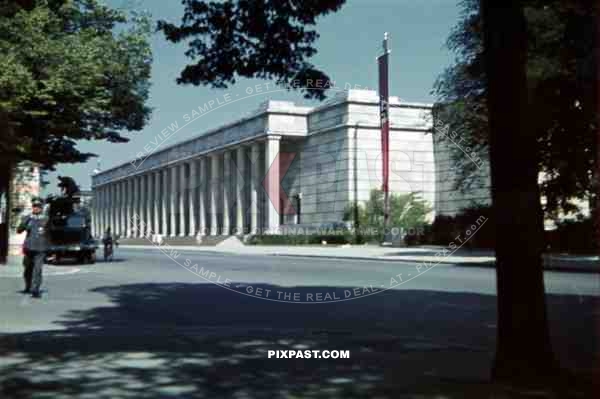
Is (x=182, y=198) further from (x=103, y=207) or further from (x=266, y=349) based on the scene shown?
(x=266, y=349)

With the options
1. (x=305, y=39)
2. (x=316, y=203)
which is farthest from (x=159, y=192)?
(x=305, y=39)

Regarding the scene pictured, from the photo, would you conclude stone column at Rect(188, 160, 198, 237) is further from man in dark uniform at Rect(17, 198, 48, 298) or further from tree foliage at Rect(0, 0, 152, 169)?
man in dark uniform at Rect(17, 198, 48, 298)

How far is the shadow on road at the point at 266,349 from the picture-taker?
20.2 feet

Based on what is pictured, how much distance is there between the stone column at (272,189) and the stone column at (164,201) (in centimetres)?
2104

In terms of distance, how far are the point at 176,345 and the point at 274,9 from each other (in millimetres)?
4402

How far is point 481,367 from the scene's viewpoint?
7.27 metres

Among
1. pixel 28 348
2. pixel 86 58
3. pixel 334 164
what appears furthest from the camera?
pixel 334 164

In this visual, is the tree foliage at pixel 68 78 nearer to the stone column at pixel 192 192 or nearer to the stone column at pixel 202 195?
the stone column at pixel 202 195

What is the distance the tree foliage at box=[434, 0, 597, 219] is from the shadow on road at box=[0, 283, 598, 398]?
469 centimetres

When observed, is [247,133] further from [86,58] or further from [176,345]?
[176,345]

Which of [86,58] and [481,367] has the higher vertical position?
[86,58]

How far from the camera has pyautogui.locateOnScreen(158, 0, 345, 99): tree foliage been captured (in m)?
9.19

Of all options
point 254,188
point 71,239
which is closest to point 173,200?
point 254,188

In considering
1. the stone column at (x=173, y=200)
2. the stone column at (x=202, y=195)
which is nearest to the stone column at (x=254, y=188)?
the stone column at (x=202, y=195)
